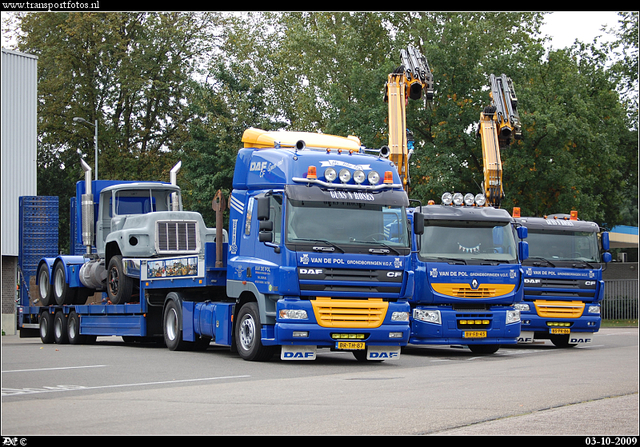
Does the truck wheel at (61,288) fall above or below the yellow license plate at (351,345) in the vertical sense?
above

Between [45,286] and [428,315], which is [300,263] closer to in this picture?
[428,315]

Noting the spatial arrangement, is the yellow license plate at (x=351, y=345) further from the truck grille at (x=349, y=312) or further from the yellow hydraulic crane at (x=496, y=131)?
the yellow hydraulic crane at (x=496, y=131)

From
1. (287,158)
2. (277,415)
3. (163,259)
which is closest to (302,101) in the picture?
(163,259)

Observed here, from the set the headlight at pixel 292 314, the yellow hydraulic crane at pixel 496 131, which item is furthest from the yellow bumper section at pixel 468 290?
the yellow hydraulic crane at pixel 496 131

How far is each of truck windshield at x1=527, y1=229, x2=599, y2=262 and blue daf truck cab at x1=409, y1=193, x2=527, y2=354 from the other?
2.61m

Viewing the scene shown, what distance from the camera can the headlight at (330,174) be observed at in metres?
15.5

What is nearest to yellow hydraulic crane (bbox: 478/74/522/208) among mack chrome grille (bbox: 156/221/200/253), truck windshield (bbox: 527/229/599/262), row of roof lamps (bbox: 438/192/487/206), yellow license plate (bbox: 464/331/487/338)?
truck windshield (bbox: 527/229/599/262)

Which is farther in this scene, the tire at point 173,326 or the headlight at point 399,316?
the tire at point 173,326

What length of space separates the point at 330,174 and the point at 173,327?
5764mm

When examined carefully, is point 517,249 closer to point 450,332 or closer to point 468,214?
point 468,214

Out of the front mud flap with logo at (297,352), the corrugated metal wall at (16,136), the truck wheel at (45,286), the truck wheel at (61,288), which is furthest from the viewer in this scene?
the corrugated metal wall at (16,136)

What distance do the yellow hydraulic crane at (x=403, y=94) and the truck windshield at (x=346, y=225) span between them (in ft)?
19.1

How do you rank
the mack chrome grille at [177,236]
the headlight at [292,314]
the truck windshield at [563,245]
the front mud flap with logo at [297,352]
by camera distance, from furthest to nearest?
the truck windshield at [563,245] < the mack chrome grille at [177,236] < the front mud flap with logo at [297,352] < the headlight at [292,314]

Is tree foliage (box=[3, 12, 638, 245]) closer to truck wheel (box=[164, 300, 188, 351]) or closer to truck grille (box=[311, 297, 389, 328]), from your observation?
truck wheel (box=[164, 300, 188, 351])
